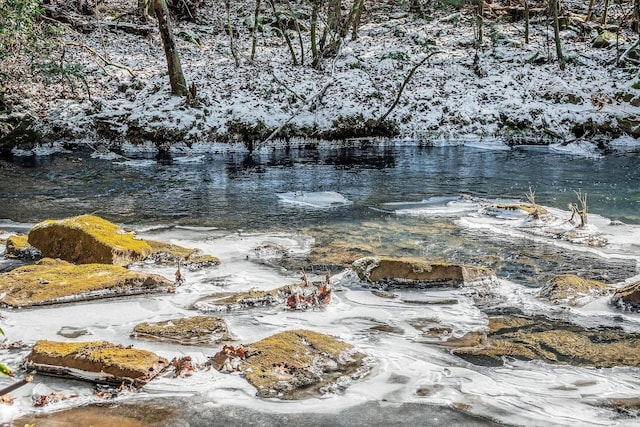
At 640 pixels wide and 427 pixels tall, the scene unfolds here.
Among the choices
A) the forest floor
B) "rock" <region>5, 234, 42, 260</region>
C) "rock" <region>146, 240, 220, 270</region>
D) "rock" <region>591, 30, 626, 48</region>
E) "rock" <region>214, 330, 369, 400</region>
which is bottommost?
"rock" <region>214, 330, 369, 400</region>

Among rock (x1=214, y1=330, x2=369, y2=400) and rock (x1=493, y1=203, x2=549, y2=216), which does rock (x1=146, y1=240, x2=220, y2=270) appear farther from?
rock (x1=493, y1=203, x2=549, y2=216)

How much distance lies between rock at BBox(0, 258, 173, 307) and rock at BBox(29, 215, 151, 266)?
1.84 feet

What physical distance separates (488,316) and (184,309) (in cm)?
278

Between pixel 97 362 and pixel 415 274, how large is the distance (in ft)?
11.0

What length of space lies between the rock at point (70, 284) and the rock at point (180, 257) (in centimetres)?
82

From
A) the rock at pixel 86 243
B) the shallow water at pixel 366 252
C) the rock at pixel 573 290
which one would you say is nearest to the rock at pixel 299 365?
the shallow water at pixel 366 252

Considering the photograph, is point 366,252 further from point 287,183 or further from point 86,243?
point 287,183

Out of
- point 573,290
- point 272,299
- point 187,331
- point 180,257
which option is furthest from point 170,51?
point 573,290

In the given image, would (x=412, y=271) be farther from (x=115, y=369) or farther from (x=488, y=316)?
(x=115, y=369)

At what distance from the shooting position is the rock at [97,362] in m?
3.72

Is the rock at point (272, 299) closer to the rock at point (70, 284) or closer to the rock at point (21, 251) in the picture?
the rock at point (70, 284)

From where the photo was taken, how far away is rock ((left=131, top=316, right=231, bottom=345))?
176 inches

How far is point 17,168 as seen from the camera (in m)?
13.5

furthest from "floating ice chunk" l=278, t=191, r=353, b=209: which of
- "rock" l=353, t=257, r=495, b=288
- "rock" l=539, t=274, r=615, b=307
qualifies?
"rock" l=539, t=274, r=615, b=307
